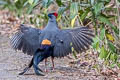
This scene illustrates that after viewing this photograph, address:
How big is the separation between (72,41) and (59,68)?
0.73m

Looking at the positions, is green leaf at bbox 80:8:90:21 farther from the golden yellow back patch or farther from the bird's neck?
the golden yellow back patch

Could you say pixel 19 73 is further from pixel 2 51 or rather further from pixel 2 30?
pixel 2 30

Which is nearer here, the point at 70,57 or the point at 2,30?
the point at 70,57

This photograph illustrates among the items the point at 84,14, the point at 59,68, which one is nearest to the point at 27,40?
the point at 59,68

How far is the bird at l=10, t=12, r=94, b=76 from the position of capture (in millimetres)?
7215

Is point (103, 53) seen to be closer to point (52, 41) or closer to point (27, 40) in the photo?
point (52, 41)

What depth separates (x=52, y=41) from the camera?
7.31 m

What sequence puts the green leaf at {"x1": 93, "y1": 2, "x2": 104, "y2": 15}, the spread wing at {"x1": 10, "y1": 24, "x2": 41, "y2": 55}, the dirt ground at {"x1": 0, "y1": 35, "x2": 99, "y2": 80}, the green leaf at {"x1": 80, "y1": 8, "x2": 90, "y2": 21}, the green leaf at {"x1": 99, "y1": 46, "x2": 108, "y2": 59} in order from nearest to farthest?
the dirt ground at {"x1": 0, "y1": 35, "x2": 99, "y2": 80}
the green leaf at {"x1": 99, "y1": 46, "x2": 108, "y2": 59}
the green leaf at {"x1": 93, "y1": 2, "x2": 104, "y2": 15}
the spread wing at {"x1": 10, "y1": 24, "x2": 41, "y2": 55}
the green leaf at {"x1": 80, "y1": 8, "x2": 90, "y2": 21}

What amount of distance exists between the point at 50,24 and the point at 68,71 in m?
1.00

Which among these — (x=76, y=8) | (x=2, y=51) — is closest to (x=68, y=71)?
(x=76, y=8)

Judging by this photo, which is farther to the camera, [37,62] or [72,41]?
[72,41]

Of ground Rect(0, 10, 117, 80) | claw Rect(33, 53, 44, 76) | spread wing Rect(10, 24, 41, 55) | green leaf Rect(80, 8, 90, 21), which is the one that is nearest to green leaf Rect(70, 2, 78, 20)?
green leaf Rect(80, 8, 90, 21)

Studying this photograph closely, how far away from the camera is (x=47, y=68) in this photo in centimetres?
777

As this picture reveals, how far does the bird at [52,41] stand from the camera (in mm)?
7215
